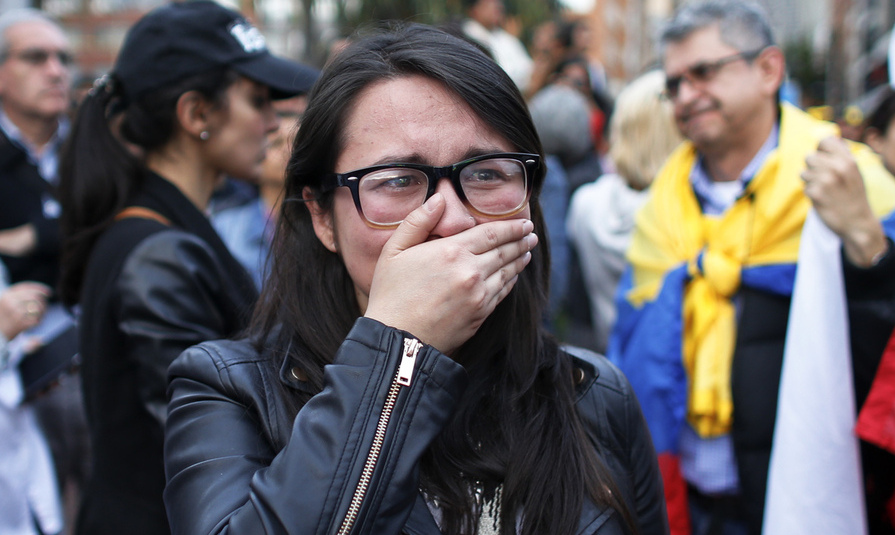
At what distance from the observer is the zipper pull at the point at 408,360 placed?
1267 millimetres

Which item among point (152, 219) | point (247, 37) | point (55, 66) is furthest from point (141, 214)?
point (55, 66)

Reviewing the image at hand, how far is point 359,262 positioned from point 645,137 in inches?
121

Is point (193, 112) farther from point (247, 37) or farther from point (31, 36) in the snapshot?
point (31, 36)

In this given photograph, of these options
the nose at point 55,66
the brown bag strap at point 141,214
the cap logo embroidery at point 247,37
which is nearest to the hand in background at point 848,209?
the cap logo embroidery at point 247,37

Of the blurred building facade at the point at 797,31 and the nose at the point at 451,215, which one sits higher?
the nose at the point at 451,215

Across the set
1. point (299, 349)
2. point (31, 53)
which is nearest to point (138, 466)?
point (299, 349)

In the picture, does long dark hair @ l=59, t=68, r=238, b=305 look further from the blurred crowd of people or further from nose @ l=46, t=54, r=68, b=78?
nose @ l=46, t=54, r=68, b=78

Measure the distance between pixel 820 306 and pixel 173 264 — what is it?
1.95 m

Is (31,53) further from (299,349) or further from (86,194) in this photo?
(299,349)

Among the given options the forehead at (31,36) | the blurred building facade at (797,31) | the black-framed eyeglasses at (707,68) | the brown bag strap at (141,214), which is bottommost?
the blurred building facade at (797,31)

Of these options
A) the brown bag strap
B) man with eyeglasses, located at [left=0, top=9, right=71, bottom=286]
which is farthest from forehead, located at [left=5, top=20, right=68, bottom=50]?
the brown bag strap

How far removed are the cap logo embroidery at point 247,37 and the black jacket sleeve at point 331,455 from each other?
1.49 metres

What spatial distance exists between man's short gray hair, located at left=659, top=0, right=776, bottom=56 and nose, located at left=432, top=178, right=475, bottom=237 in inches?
86.2

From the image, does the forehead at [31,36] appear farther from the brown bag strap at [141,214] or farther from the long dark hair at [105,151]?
the brown bag strap at [141,214]
